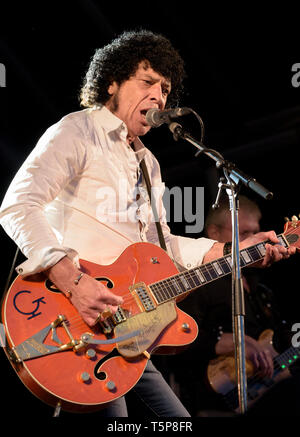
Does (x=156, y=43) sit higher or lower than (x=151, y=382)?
higher

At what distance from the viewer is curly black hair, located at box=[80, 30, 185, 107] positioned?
9.31 feet

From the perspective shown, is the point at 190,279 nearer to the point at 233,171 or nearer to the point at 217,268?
the point at 217,268

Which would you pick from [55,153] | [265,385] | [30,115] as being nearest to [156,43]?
[55,153]

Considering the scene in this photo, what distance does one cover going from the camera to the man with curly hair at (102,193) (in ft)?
6.51

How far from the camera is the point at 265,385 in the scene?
3947mm

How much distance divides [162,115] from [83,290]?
0.97 m

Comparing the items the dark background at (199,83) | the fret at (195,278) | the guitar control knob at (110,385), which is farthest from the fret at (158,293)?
the dark background at (199,83)

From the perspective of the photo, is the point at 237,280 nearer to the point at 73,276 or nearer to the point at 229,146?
the point at 73,276

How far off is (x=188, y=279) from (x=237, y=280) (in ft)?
1.61

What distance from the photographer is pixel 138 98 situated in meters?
2.63

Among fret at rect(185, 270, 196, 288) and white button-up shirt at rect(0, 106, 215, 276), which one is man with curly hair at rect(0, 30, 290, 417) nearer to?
white button-up shirt at rect(0, 106, 215, 276)

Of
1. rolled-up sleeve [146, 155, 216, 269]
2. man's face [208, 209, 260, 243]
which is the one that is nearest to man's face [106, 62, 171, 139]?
rolled-up sleeve [146, 155, 216, 269]

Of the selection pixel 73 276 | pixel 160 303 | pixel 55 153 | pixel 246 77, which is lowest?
pixel 160 303
